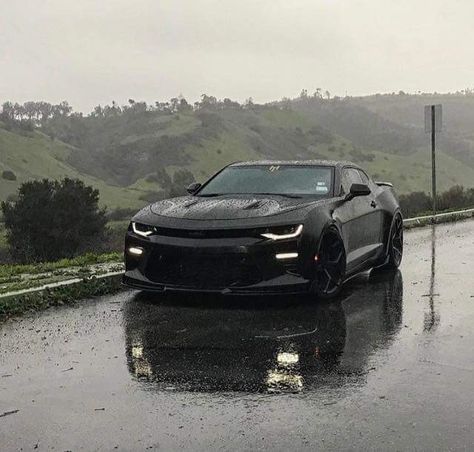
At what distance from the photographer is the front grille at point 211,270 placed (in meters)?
6.58

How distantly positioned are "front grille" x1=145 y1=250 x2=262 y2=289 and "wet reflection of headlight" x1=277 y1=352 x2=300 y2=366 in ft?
4.71

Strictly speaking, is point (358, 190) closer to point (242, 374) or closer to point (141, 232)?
point (141, 232)

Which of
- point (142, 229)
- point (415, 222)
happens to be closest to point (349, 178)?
point (142, 229)

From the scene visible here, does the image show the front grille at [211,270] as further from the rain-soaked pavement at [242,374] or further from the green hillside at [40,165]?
the green hillside at [40,165]

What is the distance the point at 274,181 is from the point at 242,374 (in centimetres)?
377

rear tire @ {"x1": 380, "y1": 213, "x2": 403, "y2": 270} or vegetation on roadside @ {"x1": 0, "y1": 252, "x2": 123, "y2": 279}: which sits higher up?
rear tire @ {"x1": 380, "y1": 213, "x2": 403, "y2": 270}

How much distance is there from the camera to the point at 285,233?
675 centimetres

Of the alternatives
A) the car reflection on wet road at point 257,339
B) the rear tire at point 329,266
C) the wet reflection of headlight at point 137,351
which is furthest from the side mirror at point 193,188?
the wet reflection of headlight at point 137,351

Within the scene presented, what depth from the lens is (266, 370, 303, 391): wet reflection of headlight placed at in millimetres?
4457

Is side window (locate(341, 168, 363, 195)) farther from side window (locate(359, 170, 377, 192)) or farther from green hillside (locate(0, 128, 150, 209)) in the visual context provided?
green hillside (locate(0, 128, 150, 209))

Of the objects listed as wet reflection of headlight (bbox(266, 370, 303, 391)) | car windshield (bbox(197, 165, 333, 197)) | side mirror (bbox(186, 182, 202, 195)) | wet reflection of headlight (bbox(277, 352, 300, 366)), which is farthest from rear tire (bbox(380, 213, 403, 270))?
wet reflection of headlight (bbox(266, 370, 303, 391))

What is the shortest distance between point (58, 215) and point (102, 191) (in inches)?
2810

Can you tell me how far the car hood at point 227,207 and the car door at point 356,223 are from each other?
0.64 meters

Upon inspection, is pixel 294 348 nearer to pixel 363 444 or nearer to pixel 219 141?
pixel 363 444
